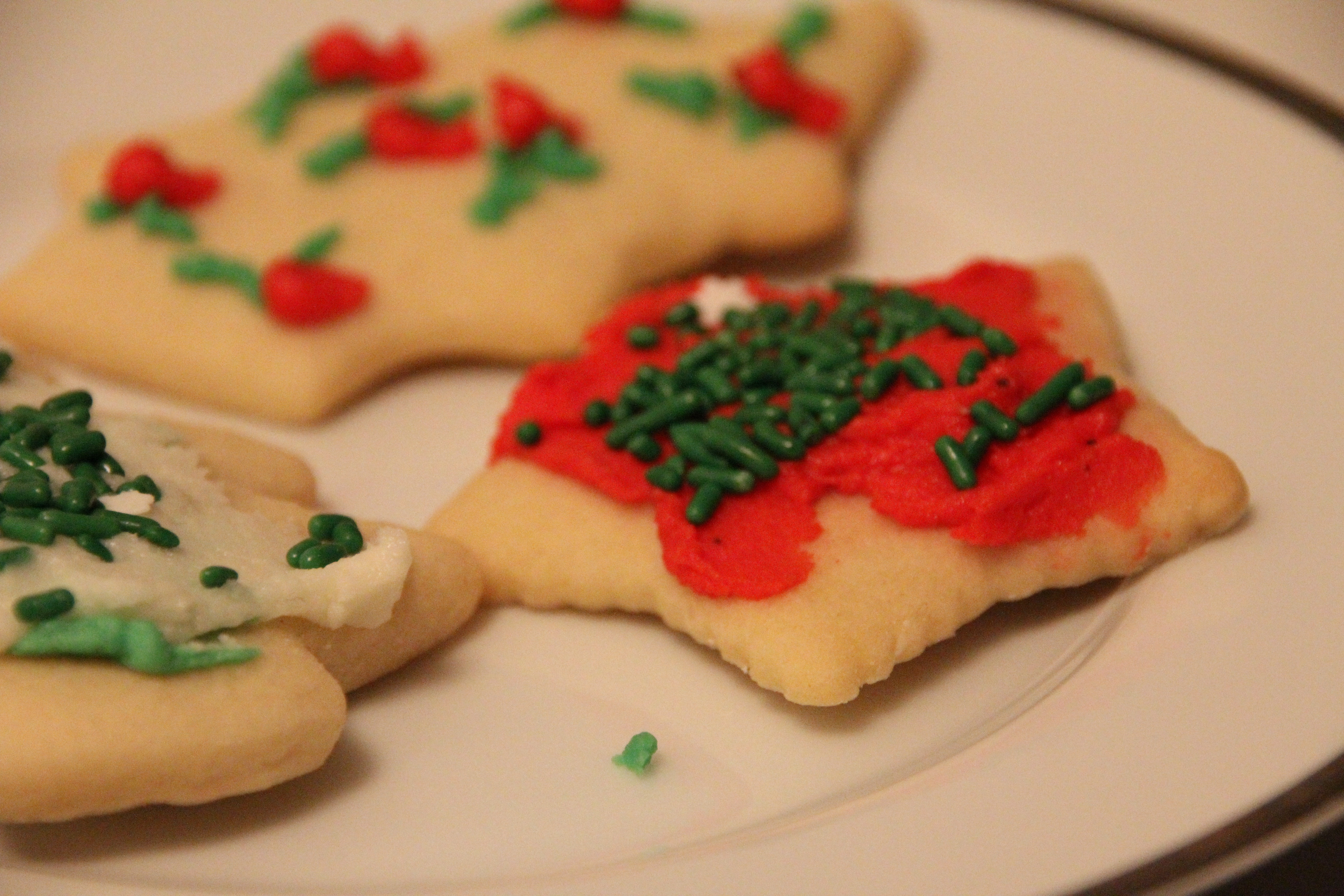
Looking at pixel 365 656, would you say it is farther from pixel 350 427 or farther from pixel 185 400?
pixel 185 400

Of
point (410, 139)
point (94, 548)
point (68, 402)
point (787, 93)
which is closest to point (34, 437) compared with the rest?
point (68, 402)

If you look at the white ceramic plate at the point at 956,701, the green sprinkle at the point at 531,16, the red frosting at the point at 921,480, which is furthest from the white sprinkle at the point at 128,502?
the green sprinkle at the point at 531,16

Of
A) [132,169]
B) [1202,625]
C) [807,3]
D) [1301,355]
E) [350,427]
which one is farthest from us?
[807,3]

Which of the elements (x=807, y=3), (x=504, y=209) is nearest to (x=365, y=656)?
(x=504, y=209)

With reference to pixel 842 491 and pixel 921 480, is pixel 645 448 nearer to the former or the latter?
pixel 842 491

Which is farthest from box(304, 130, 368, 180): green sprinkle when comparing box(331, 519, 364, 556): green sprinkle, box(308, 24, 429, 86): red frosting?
box(331, 519, 364, 556): green sprinkle
